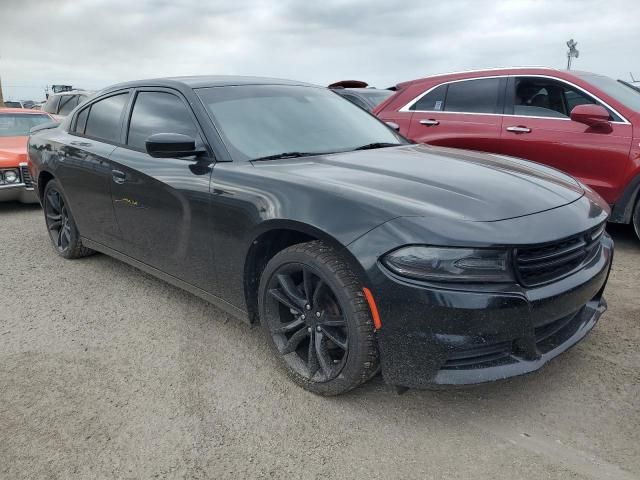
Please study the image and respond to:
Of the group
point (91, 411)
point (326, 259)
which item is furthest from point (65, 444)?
point (326, 259)

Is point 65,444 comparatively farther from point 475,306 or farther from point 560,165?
point 560,165

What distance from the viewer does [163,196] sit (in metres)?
3.26

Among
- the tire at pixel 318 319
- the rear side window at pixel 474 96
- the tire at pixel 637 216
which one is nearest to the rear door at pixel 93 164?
the tire at pixel 318 319

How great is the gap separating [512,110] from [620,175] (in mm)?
1210

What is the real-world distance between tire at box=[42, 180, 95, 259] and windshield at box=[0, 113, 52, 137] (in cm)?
362

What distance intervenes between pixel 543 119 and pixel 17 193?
6341 mm

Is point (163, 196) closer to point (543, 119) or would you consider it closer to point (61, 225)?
point (61, 225)

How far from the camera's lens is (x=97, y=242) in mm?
4254

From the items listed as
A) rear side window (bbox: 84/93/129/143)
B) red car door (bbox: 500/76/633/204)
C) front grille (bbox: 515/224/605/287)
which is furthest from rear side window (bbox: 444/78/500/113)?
rear side window (bbox: 84/93/129/143)

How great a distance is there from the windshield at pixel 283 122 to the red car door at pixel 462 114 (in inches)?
74.8

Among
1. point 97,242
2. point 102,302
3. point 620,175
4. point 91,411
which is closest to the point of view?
point 91,411

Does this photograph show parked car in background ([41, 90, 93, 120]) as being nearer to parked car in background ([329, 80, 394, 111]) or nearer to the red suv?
parked car in background ([329, 80, 394, 111])

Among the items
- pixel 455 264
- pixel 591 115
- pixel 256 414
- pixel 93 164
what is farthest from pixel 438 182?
pixel 591 115

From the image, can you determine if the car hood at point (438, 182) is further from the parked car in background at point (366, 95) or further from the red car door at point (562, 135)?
the parked car in background at point (366, 95)
